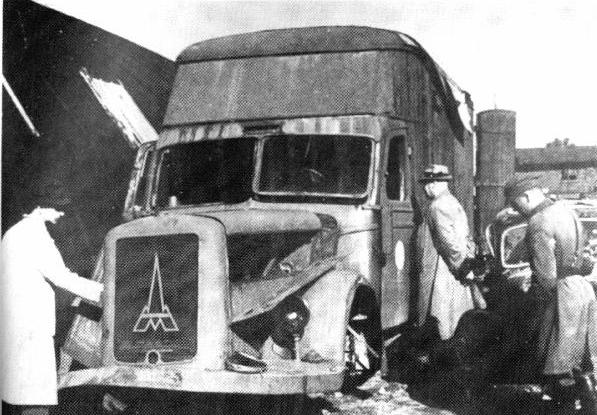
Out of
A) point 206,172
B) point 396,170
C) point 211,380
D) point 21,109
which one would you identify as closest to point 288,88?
point 206,172

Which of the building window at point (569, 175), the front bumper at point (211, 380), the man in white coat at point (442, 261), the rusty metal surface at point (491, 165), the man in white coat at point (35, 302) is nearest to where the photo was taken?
the front bumper at point (211, 380)

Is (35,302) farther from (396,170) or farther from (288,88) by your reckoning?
(396,170)

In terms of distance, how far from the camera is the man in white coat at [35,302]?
3.02m

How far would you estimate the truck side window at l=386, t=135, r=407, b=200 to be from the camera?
153 inches

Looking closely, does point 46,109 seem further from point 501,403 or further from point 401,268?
point 501,403

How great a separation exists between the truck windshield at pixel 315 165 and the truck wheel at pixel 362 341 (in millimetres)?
636

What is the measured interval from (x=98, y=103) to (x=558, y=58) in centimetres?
349

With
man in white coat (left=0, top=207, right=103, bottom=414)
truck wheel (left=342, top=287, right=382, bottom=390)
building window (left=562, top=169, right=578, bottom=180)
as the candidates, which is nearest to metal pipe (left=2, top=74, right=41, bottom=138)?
man in white coat (left=0, top=207, right=103, bottom=414)

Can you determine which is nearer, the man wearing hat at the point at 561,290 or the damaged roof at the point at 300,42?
the man wearing hat at the point at 561,290

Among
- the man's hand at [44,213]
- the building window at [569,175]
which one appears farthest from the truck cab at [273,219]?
the building window at [569,175]

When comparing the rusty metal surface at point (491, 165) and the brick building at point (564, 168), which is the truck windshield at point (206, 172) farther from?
the rusty metal surface at point (491, 165)

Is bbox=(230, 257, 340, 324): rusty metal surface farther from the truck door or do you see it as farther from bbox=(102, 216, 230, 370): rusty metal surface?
the truck door

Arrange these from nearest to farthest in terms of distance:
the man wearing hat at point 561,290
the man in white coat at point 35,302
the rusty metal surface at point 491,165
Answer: the man in white coat at point 35,302, the man wearing hat at point 561,290, the rusty metal surface at point 491,165

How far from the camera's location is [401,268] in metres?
4.01
